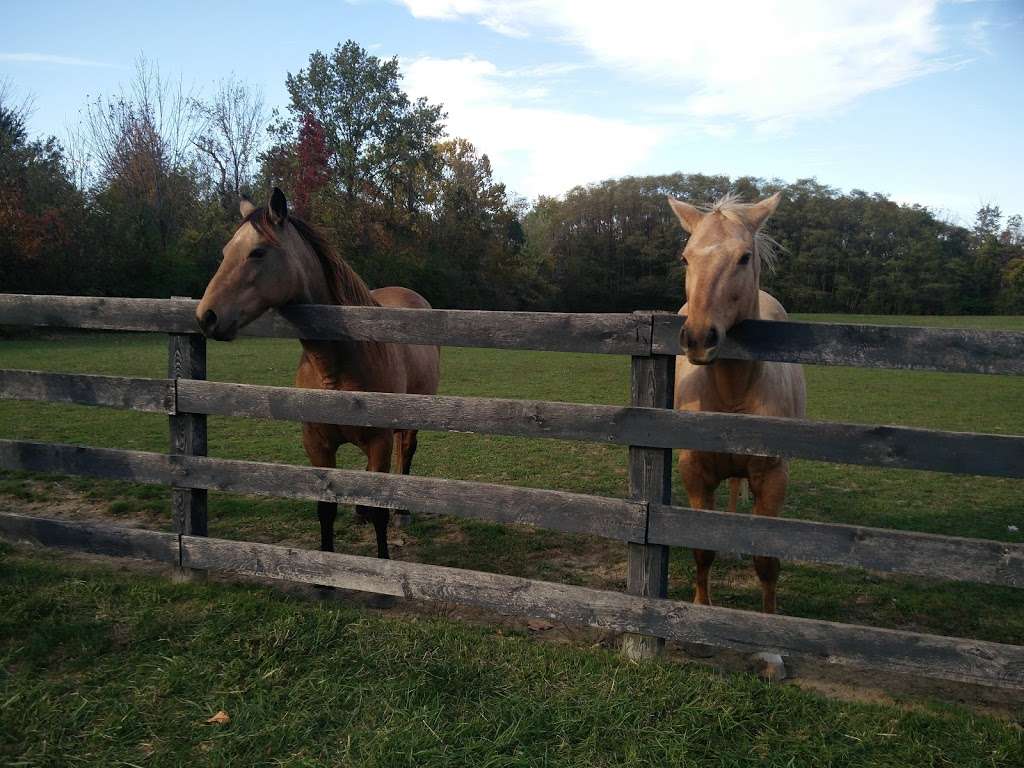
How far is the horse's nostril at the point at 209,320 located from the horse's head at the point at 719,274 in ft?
8.15

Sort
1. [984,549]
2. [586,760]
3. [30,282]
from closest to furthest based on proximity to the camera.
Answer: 1. [586,760]
2. [984,549]
3. [30,282]

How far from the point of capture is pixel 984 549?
9.54ft

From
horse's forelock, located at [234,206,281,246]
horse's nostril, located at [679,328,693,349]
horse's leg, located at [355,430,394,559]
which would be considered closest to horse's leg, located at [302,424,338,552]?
horse's leg, located at [355,430,394,559]

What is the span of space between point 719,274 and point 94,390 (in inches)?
149

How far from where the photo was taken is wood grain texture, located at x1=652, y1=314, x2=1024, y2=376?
9.72 ft

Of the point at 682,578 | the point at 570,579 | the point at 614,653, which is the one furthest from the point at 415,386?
the point at 614,653

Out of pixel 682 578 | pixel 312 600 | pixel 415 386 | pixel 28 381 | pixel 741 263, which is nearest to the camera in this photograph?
pixel 741 263

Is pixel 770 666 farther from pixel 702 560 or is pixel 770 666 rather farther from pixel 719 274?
pixel 719 274

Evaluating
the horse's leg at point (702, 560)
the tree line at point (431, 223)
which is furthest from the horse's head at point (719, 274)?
the tree line at point (431, 223)

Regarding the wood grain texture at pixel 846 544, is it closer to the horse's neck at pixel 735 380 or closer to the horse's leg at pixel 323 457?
the horse's neck at pixel 735 380

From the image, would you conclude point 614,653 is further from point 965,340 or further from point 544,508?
point 965,340

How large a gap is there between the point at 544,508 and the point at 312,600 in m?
1.58

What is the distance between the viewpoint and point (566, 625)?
12.7 ft

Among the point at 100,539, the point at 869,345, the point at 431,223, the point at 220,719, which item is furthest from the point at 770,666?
the point at 431,223
